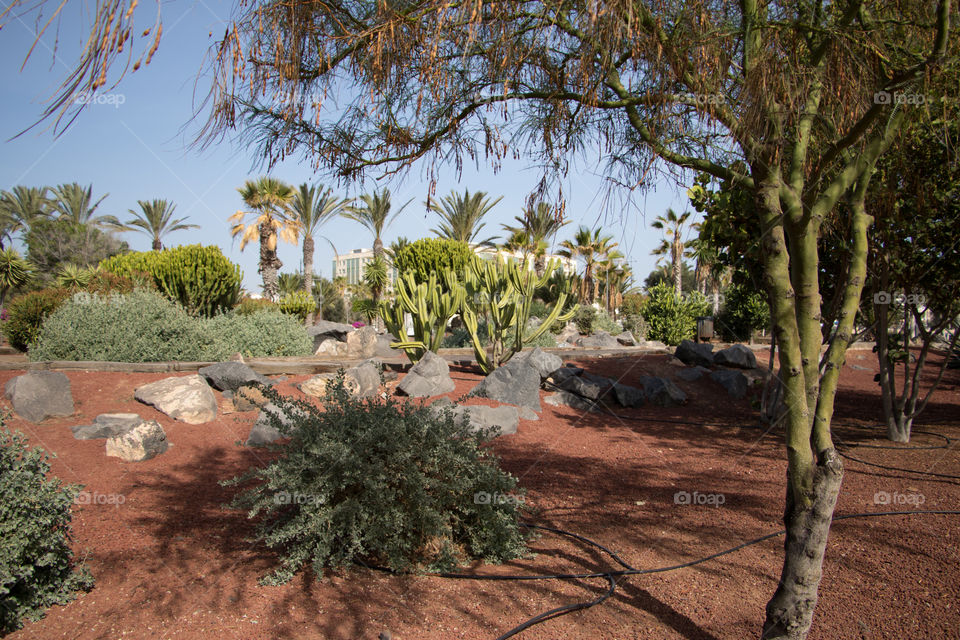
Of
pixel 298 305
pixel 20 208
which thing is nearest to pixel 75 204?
pixel 20 208

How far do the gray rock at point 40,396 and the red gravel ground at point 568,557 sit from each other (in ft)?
0.67

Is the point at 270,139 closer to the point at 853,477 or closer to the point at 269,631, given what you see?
the point at 269,631

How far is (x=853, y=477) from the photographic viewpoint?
5.29 m

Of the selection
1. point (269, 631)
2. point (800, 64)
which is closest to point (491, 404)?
point (269, 631)

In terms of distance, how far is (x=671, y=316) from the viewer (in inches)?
806

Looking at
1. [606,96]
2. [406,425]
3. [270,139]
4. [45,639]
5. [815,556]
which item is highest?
[606,96]

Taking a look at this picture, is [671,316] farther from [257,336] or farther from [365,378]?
[365,378]

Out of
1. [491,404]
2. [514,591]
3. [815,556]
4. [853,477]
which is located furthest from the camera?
[491,404]

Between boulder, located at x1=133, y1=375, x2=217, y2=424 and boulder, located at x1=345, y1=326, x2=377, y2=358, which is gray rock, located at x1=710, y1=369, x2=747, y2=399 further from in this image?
boulder, located at x1=133, y1=375, x2=217, y2=424

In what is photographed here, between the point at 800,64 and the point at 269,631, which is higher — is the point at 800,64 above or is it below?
above

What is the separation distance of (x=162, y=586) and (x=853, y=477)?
17.5 ft

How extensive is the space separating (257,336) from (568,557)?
1004 centimetres

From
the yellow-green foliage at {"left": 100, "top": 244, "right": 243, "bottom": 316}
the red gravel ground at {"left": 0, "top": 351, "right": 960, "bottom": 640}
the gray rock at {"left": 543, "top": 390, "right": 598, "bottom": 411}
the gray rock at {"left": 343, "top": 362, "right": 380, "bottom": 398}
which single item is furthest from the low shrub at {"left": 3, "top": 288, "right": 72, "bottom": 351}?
the gray rock at {"left": 543, "top": 390, "right": 598, "bottom": 411}

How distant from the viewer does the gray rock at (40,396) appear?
21.7 ft
